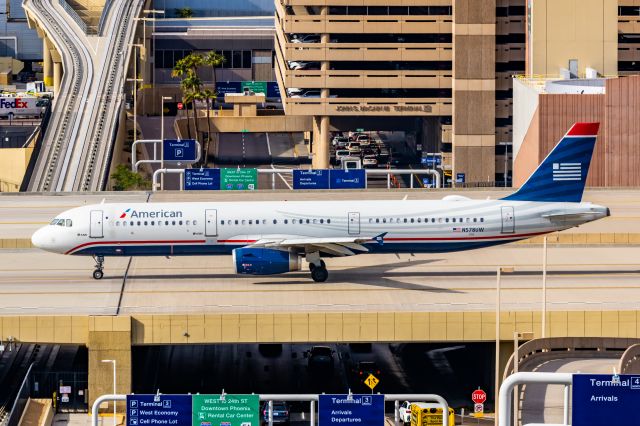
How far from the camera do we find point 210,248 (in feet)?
261

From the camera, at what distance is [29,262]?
3553 inches

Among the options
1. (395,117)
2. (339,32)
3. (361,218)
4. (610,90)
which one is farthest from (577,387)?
(395,117)

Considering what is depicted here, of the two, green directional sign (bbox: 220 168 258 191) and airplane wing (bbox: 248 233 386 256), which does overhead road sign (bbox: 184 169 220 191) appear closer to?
green directional sign (bbox: 220 168 258 191)

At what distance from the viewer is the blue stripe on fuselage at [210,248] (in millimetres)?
79438

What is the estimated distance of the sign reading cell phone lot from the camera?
1443 inches

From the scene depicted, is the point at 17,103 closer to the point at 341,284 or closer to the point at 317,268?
the point at 317,268

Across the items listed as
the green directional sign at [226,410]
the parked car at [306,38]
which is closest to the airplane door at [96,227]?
the green directional sign at [226,410]

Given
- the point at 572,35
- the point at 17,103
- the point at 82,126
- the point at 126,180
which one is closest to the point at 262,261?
the point at 126,180

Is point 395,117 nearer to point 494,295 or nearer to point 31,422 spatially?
point 494,295

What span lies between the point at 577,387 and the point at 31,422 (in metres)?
43.9

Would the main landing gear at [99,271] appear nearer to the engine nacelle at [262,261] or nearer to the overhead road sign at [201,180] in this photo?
the engine nacelle at [262,261]

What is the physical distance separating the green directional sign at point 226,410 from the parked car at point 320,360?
43150 millimetres

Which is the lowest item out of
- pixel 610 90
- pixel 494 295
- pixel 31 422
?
pixel 31 422

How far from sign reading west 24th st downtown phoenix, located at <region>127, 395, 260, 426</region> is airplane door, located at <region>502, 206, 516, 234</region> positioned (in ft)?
144
